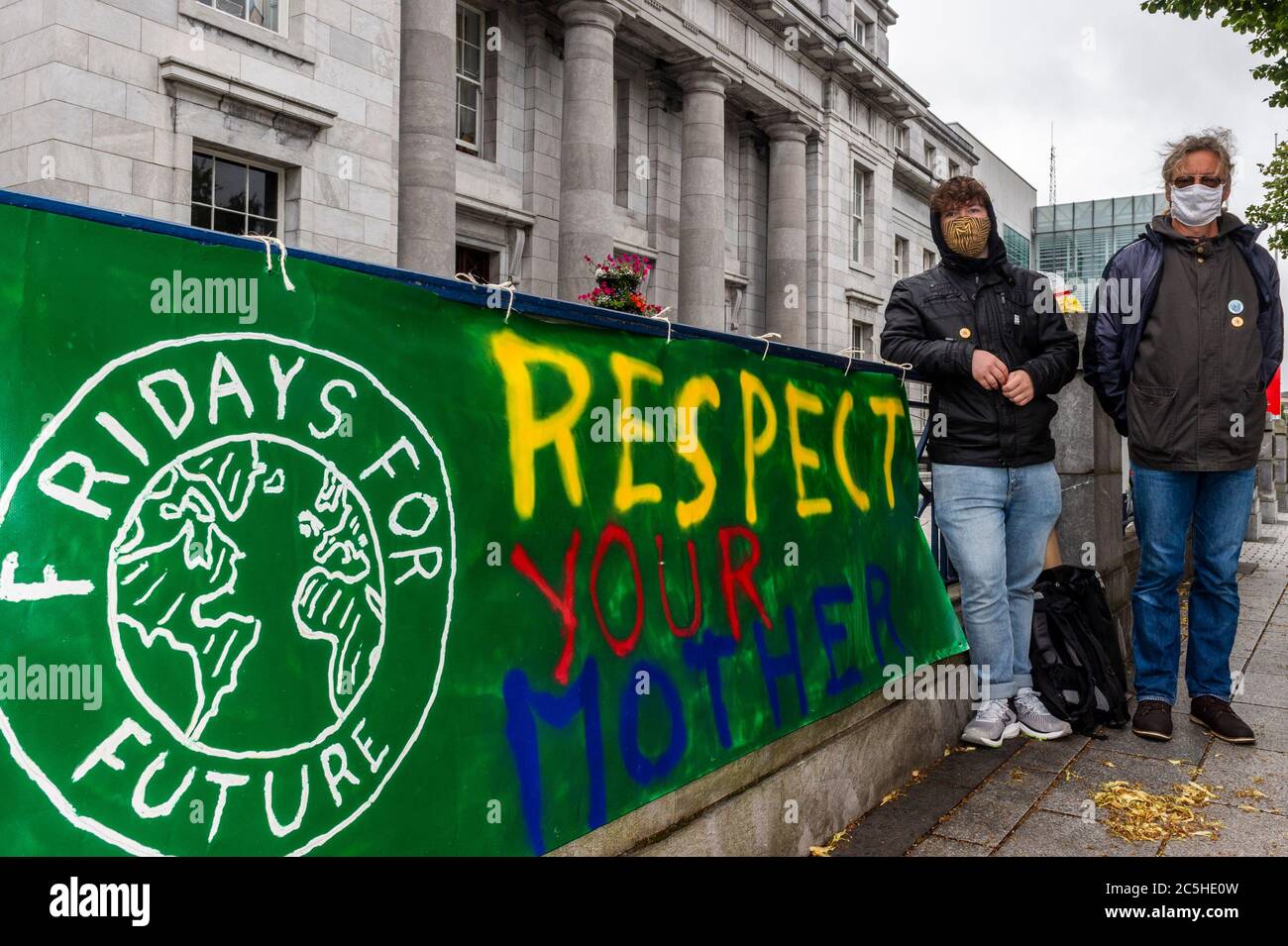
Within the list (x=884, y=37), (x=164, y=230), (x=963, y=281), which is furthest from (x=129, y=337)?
(x=884, y=37)

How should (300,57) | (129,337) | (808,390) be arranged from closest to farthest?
(129,337) < (808,390) < (300,57)

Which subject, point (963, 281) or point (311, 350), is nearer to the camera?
point (311, 350)

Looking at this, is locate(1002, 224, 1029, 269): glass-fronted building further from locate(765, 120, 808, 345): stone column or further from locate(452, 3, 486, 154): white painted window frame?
locate(452, 3, 486, 154): white painted window frame

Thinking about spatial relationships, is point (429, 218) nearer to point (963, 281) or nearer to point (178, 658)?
point (963, 281)

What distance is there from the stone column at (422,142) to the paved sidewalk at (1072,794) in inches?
433

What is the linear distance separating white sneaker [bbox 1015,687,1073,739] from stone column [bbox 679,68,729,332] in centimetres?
1617

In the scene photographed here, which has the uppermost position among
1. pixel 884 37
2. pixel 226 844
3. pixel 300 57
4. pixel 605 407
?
pixel 884 37

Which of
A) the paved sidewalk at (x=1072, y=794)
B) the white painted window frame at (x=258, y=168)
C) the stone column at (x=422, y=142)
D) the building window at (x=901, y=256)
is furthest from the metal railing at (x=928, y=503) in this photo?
the building window at (x=901, y=256)

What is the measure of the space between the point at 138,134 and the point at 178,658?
32.7 feet

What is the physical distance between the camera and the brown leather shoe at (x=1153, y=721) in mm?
4305

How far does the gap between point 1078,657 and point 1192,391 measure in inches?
51.3

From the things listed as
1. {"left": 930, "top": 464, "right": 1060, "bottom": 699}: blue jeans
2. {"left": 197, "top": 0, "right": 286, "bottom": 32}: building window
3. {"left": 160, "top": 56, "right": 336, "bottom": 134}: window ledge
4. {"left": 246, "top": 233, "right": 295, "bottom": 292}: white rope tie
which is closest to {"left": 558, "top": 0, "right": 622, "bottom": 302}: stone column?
{"left": 160, "top": 56, "right": 336, "bottom": 134}: window ledge

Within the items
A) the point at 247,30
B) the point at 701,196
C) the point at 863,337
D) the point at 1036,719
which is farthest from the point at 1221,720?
the point at 863,337
